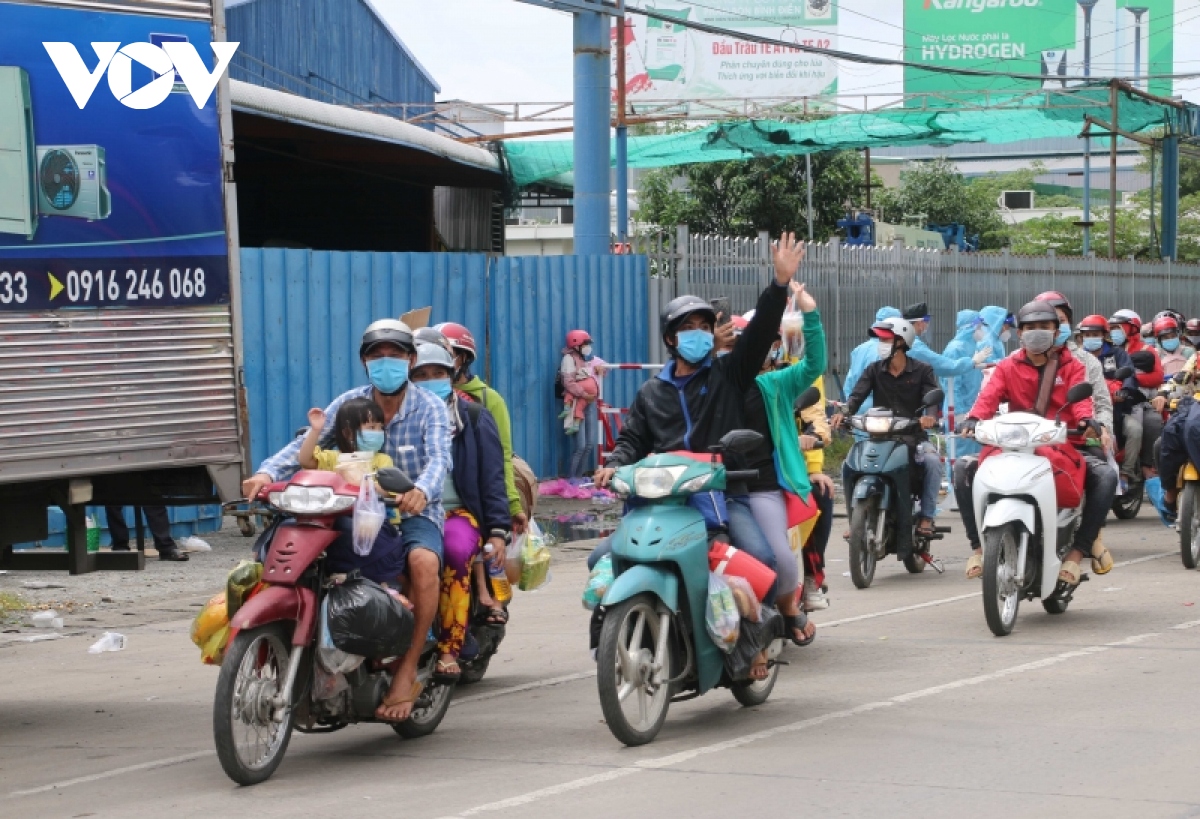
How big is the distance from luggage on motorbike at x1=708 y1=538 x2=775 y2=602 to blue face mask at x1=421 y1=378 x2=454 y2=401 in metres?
1.42

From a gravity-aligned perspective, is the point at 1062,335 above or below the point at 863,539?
above

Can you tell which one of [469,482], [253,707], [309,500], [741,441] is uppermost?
[741,441]

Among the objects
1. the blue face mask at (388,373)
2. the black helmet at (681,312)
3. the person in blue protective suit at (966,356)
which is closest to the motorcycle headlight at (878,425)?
the black helmet at (681,312)

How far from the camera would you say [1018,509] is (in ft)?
31.7

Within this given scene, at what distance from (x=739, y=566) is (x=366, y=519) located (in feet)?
5.33

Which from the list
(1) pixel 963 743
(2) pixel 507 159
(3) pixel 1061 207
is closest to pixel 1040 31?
(2) pixel 507 159

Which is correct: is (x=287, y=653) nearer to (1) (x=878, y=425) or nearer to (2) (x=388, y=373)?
(2) (x=388, y=373)

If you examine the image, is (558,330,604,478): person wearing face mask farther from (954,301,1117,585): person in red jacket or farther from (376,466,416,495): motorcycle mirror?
(376,466,416,495): motorcycle mirror

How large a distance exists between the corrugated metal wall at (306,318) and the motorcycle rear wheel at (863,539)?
16.5ft

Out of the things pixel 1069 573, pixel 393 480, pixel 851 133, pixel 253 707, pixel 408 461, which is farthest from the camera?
pixel 851 133

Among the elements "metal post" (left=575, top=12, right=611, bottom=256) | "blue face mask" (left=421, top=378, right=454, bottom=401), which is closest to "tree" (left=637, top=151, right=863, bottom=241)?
"metal post" (left=575, top=12, right=611, bottom=256)

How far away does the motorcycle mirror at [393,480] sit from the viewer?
6.64m

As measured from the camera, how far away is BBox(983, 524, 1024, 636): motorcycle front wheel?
9461mm

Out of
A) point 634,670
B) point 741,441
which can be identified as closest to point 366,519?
point 634,670
